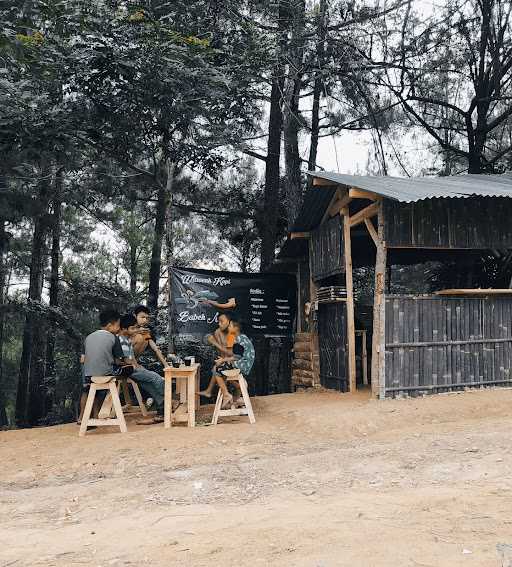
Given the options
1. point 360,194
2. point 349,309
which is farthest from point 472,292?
point 360,194

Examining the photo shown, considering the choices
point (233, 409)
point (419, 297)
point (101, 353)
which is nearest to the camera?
point (101, 353)

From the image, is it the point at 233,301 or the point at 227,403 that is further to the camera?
the point at 233,301

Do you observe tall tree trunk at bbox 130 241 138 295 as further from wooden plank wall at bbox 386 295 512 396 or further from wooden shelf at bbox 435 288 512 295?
wooden shelf at bbox 435 288 512 295

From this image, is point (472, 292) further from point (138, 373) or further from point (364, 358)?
point (138, 373)

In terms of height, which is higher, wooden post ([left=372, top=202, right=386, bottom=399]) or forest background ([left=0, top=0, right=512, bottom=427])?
forest background ([left=0, top=0, right=512, bottom=427])

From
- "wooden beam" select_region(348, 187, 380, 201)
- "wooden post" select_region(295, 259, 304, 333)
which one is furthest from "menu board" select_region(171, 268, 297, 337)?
"wooden beam" select_region(348, 187, 380, 201)

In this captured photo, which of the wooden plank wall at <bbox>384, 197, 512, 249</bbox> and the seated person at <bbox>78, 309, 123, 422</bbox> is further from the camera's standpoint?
the wooden plank wall at <bbox>384, 197, 512, 249</bbox>

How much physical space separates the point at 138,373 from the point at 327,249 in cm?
430

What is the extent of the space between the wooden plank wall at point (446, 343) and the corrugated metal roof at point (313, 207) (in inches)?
101

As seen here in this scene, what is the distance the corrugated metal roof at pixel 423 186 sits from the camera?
26.2ft

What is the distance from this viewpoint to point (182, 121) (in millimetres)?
10625

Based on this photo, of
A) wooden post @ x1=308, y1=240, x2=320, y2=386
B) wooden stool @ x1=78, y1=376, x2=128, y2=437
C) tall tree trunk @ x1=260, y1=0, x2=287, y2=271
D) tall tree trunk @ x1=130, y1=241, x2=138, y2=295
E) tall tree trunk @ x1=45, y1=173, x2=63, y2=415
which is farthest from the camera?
tall tree trunk @ x1=130, y1=241, x2=138, y2=295

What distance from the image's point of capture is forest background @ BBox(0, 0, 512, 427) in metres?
9.13

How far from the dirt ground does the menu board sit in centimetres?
248
